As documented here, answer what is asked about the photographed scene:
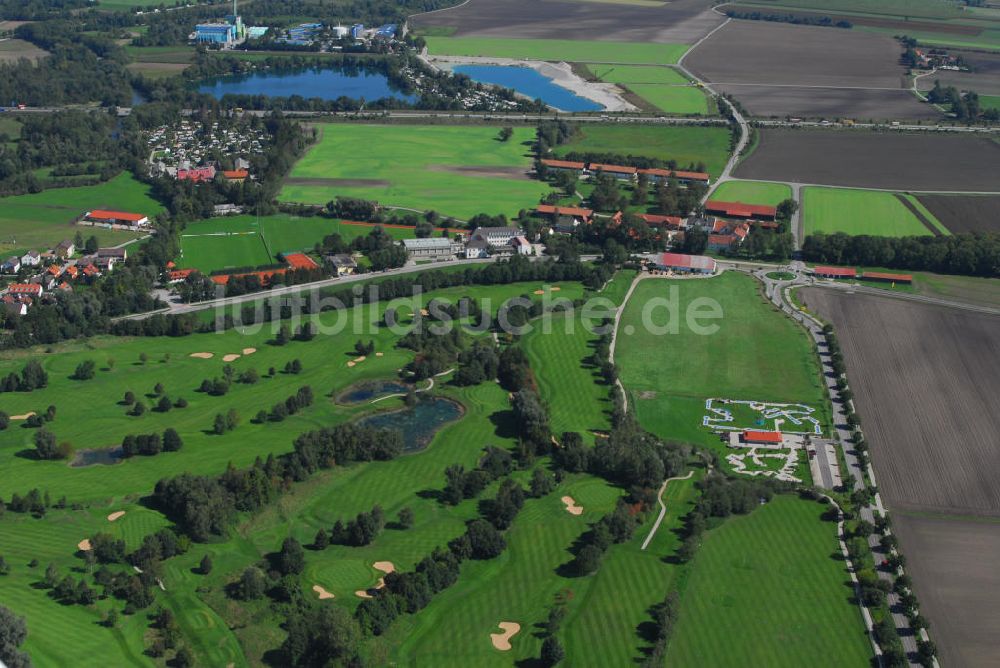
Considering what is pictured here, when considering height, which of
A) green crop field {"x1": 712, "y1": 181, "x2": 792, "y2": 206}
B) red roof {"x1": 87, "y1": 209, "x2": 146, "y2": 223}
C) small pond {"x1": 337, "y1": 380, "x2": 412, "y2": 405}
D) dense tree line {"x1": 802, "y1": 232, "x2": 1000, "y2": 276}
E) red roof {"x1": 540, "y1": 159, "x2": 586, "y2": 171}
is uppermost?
red roof {"x1": 540, "y1": 159, "x2": 586, "y2": 171}

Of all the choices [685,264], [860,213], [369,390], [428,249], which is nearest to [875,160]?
[860,213]

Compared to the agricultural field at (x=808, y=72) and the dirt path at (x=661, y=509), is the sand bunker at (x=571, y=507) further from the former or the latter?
the agricultural field at (x=808, y=72)

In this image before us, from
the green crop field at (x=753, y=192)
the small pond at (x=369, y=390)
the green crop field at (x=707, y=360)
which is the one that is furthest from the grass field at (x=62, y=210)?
the green crop field at (x=753, y=192)

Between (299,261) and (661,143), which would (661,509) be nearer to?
(299,261)

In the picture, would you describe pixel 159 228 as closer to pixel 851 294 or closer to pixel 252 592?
pixel 252 592

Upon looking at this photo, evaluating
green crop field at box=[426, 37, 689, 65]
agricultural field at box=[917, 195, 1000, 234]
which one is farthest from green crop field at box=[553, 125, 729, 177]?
green crop field at box=[426, 37, 689, 65]

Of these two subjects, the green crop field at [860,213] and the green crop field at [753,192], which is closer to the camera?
the green crop field at [860,213]

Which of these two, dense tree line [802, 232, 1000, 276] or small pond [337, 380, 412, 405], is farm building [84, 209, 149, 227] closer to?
small pond [337, 380, 412, 405]
